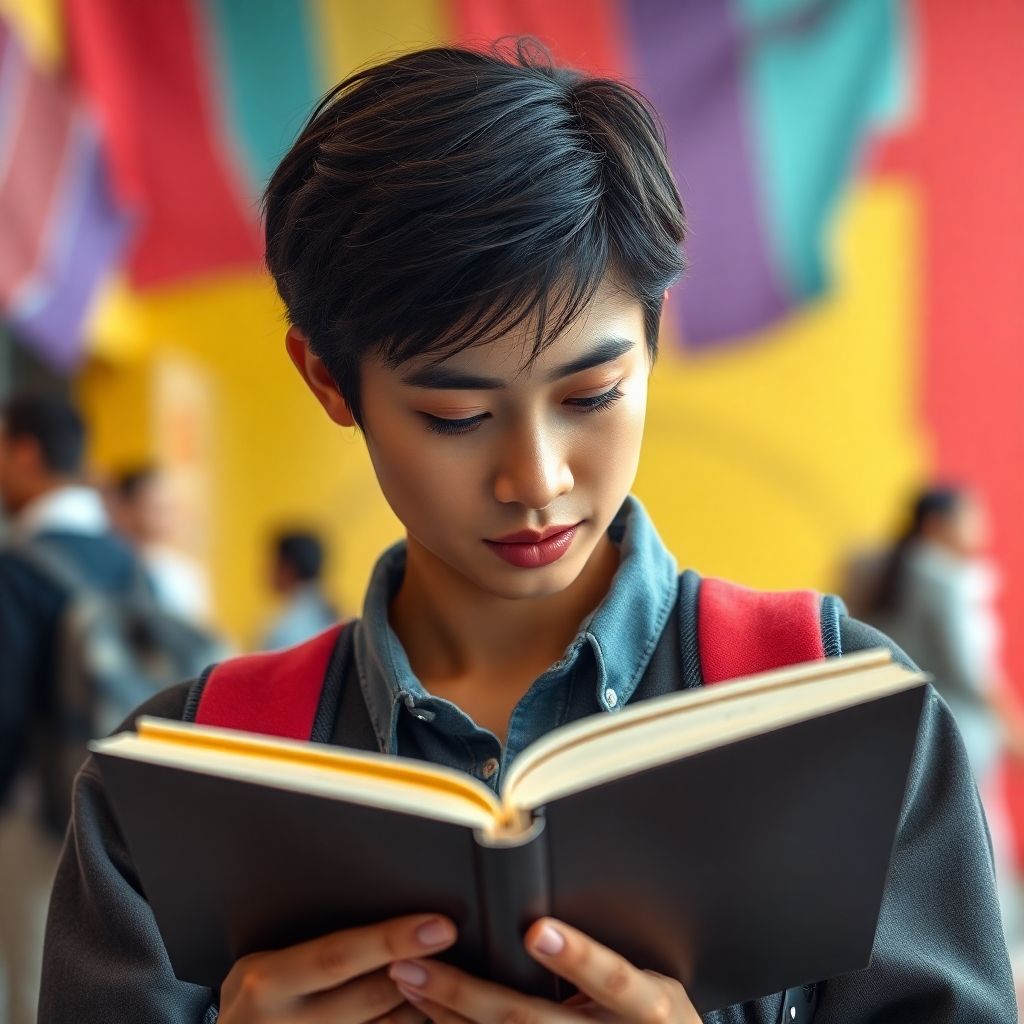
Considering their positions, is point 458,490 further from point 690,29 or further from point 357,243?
point 690,29

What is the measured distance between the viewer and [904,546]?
3588mm

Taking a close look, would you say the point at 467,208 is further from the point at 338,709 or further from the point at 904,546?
the point at 904,546

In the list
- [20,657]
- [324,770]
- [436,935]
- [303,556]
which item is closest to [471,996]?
[436,935]

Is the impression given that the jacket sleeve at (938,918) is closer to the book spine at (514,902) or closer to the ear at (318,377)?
the book spine at (514,902)

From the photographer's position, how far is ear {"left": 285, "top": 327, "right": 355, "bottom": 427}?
1018 millimetres

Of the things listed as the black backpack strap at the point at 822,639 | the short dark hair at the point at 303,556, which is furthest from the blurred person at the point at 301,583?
the black backpack strap at the point at 822,639

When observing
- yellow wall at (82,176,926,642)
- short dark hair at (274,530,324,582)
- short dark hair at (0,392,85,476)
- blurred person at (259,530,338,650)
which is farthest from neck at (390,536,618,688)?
yellow wall at (82,176,926,642)

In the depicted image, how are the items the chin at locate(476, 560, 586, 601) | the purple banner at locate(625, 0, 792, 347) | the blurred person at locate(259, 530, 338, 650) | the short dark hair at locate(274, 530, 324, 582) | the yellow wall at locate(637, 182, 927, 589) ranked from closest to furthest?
the chin at locate(476, 560, 586, 601)
the blurred person at locate(259, 530, 338, 650)
the short dark hair at locate(274, 530, 324, 582)
the purple banner at locate(625, 0, 792, 347)
the yellow wall at locate(637, 182, 927, 589)

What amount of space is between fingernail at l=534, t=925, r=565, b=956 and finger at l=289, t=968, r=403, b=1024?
12cm

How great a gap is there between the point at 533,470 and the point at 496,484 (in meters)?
0.04

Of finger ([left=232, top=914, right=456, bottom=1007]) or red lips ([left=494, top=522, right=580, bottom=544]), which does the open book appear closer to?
finger ([left=232, top=914, right=456, bottom=1007])

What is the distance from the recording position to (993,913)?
0.88 metres

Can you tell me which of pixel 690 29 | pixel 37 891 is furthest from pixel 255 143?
pixel 37 891

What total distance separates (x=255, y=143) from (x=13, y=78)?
112 centimetres
